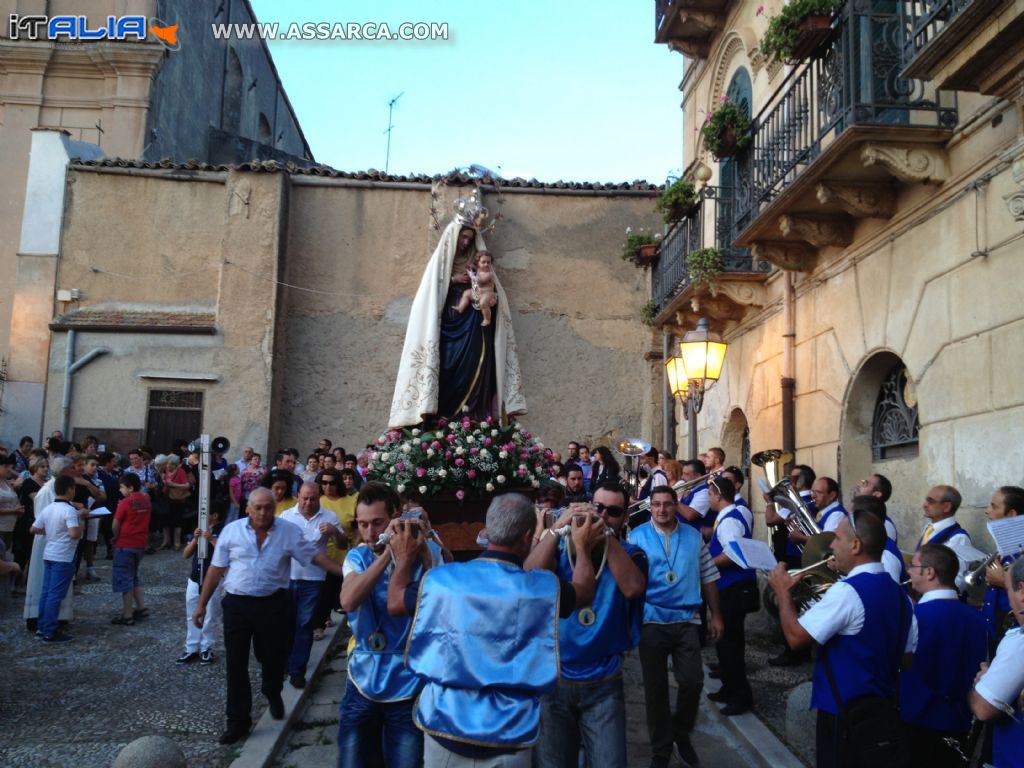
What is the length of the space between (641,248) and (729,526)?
10177 millimetres

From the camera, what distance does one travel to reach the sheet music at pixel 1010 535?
3959 mm

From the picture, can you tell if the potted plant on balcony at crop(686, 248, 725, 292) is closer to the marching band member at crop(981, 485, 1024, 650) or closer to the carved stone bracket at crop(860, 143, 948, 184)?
the carved stone bracket at crop(860, 143, 948, 184)

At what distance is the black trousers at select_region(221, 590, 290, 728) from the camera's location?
6.05 meters

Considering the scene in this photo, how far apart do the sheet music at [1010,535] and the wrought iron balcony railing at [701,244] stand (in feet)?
27.2

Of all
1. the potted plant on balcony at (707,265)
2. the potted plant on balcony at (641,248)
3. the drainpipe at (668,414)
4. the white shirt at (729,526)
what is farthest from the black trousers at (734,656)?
the potted plant on balcony at (641,248)

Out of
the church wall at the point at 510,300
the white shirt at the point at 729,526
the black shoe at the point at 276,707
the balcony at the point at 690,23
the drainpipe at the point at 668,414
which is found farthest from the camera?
the church wall at the point at 510,300

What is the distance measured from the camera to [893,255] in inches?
333

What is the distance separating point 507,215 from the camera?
19453 mm

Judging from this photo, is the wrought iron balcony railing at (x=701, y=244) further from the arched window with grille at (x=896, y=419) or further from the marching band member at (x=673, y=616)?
the marching band member at (x=673, y=616)

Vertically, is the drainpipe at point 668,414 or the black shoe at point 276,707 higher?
the drainpipe at point 668,414

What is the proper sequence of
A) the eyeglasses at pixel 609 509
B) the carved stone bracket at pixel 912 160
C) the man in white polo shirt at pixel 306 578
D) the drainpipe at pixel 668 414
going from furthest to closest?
the drainpipe at pixel 668 414, the carved stone bracket at pixel 912 160, the man in white polo shirt at pixel 306 578, the eyeglasses at pixel 609 509

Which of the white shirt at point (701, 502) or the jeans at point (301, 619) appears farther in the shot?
the white shirt at point (701, 502)

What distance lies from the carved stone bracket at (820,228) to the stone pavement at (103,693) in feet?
22.2

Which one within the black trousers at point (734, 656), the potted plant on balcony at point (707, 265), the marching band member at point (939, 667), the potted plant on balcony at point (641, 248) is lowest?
the black trousers at point (734, 656)
